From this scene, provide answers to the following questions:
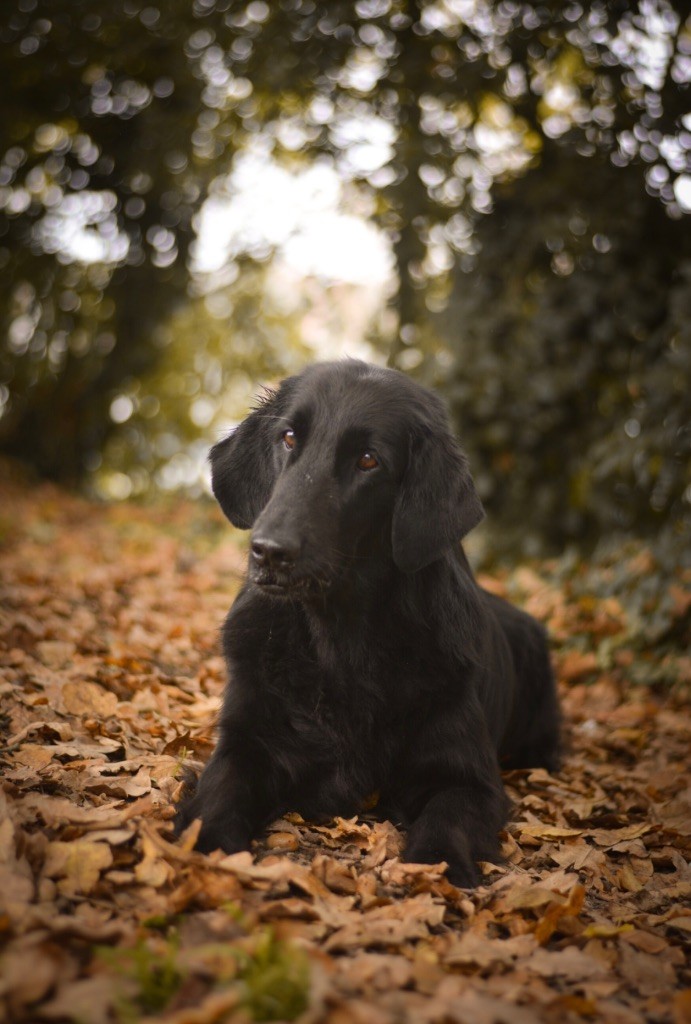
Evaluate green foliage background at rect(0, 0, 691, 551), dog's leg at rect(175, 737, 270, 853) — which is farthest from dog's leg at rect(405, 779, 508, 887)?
green foliage background at rect(0, 0, 691, 551)

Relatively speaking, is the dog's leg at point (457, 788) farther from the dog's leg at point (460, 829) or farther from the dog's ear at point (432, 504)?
the dog's ear at point (432, 504)

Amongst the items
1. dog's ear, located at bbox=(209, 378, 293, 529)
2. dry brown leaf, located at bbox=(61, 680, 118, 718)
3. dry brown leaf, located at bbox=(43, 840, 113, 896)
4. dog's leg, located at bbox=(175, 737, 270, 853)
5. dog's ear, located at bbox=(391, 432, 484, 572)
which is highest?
dog's ear, located at bbox=(391, 432, 484, 572)

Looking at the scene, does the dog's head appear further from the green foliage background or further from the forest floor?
the green foliage background

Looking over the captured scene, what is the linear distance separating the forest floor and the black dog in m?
0.17

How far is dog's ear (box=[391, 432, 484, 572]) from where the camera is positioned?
9.57 feet

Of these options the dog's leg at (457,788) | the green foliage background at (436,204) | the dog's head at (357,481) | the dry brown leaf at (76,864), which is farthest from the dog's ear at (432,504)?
the green foliage background at (436,204)

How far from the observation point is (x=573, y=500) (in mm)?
6836

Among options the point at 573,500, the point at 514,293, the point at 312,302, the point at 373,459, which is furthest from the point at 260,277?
the point at 373,459

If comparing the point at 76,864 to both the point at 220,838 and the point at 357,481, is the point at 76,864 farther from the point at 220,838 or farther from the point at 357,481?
the point at 357,481

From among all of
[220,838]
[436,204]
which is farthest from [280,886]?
[436,204]

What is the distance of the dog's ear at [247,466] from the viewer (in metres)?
3.30

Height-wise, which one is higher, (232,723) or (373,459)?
(373,459)

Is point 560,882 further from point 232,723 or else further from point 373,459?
point 373,459

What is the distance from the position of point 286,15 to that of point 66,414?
630 cm
